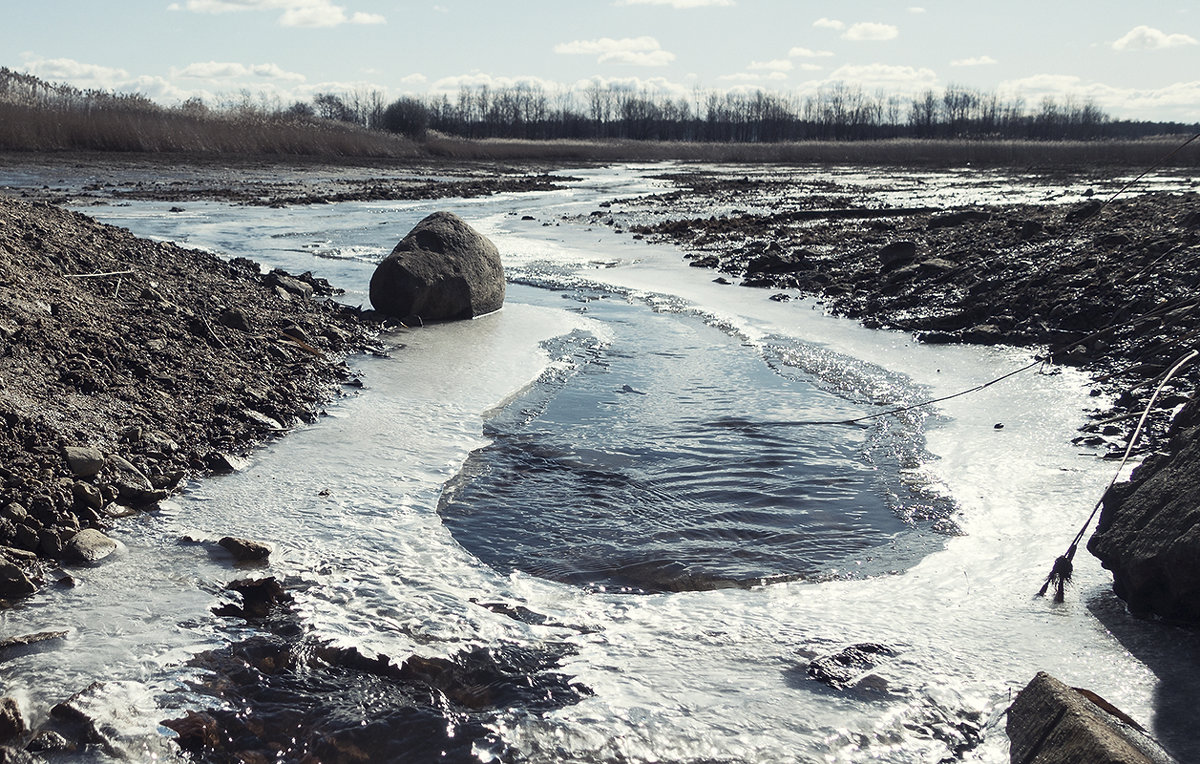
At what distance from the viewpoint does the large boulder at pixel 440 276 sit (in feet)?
32.6

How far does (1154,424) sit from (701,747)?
178 inches

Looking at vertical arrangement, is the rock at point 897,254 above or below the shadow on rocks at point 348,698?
above

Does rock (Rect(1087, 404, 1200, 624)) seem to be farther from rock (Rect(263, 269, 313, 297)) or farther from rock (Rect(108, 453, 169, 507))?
rock (Rect(263, 269, 313, 297))

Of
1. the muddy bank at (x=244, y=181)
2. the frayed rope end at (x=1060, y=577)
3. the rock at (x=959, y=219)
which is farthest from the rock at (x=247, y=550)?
the muddy bank at (x=244, y=181)

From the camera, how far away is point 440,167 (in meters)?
46.2

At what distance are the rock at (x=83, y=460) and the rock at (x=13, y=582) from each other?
3.05 feet

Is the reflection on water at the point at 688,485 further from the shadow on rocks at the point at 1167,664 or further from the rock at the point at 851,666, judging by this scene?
the shadow on rocks at the point at 1167,664

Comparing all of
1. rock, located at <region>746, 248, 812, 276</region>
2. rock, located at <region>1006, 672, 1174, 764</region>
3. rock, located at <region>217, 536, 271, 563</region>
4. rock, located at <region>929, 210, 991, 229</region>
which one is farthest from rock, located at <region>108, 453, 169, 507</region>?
rock, located at <region>929, 210, 991, 229</region>

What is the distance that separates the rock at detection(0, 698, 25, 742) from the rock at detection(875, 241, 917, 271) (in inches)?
455

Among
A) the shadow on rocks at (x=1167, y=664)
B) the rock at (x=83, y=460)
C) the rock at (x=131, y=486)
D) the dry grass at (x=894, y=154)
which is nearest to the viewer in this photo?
the shadow on rocks at (x=1167, y=664)

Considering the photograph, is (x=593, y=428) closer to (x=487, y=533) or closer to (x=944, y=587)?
(x=487, y=533)

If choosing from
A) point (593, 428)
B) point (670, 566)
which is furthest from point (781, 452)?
point (670, 566)

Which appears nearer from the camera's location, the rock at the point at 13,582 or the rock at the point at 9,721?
the rock at the point at 9,721

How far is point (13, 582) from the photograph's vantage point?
11.9 feet
